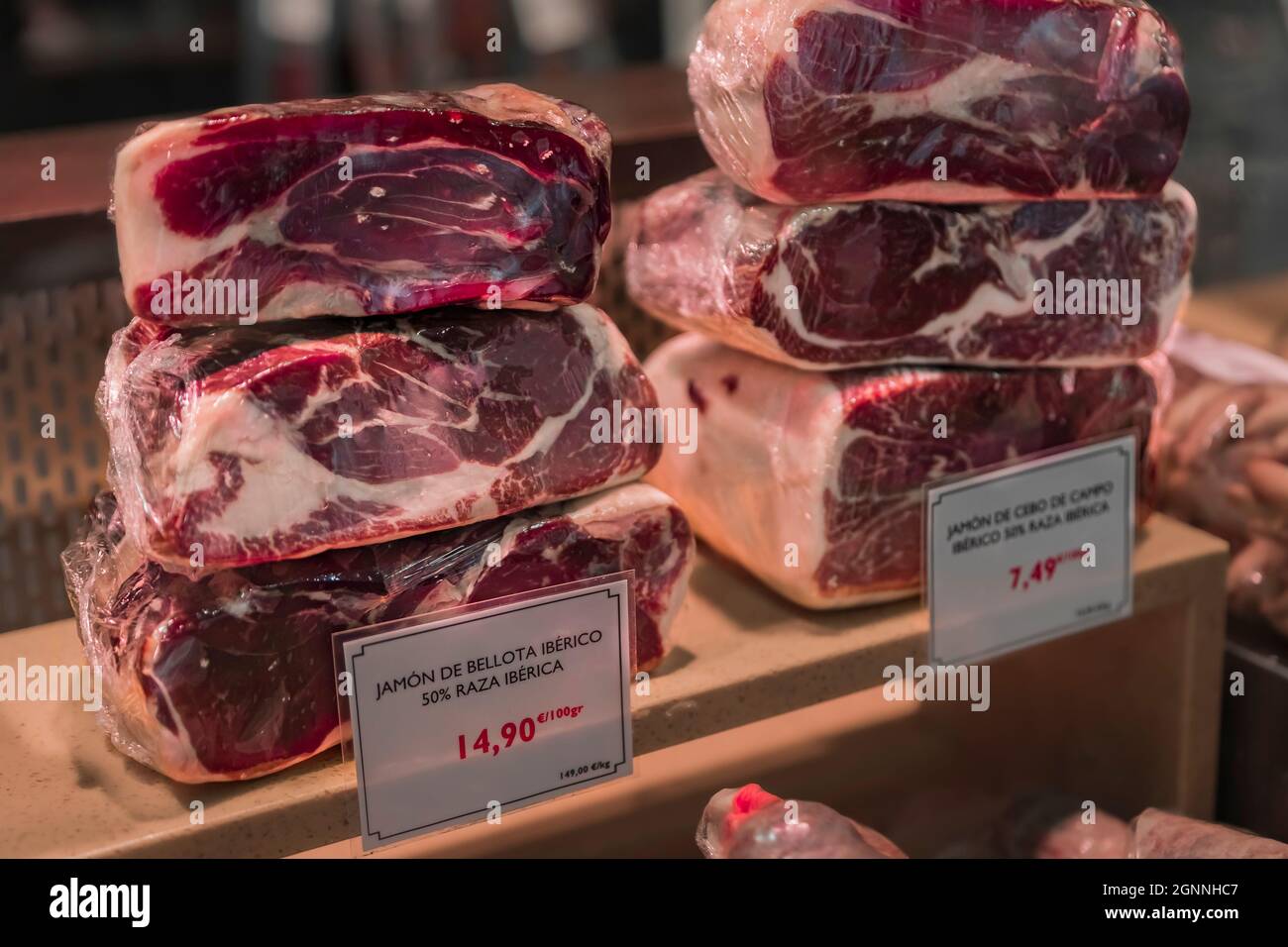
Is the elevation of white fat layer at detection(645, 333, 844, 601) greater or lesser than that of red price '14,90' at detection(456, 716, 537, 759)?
greater

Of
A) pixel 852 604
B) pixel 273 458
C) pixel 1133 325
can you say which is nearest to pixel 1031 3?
pixel 1133 325

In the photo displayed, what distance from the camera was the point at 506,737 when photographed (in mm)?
1129

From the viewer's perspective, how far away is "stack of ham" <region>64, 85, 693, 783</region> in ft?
3.31

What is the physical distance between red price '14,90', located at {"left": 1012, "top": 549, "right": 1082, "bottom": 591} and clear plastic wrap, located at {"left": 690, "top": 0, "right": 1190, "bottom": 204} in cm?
36

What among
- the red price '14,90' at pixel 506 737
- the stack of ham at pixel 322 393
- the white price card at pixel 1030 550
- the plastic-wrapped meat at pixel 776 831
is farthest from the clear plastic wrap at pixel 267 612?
the white price card at pixel 1030 550

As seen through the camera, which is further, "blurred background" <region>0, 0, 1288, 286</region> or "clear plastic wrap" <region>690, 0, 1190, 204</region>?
"blurred background" <region>0, 0, 1288, 286</region>

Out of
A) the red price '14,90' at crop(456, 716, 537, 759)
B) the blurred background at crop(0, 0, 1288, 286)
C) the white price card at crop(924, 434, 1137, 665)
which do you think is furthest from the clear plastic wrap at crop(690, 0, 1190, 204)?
→ the blurred background at crop(0, 0, 1288, 286)

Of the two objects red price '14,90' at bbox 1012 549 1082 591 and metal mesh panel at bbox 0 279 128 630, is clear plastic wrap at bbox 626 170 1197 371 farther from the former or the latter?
metal mesh panel at bbox 0 279 128 630

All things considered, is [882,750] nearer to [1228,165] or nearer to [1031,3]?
[1031,3]

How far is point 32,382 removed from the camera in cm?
143

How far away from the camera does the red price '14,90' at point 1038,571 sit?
1.37m

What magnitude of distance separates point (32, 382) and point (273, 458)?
0.55m

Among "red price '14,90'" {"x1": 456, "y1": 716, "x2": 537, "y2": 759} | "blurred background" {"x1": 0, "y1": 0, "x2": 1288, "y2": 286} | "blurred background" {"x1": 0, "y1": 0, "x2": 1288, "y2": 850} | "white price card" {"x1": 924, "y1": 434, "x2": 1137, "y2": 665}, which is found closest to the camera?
"red price '14,90'" {"x1": 456, "y1": 716, "x2": 537, "y2": 759}

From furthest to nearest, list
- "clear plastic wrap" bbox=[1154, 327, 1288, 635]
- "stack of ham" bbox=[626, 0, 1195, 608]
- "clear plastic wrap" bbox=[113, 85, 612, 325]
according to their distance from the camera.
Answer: "clear plastic wrap" bbox=[1154, 327, 1288, 635]
"stack of ham" bbox=[626, 0, 1195, 608]
"clear plastic wrap" bbox=[113, 85, 612, 325]
